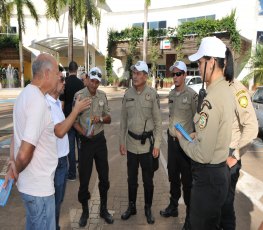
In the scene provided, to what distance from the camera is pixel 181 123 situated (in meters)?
3.52

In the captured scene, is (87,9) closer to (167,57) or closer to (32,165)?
(167,57)

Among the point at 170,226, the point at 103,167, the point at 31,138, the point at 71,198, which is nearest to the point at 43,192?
the point at 31,138

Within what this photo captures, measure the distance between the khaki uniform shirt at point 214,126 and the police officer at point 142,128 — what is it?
1.47 m

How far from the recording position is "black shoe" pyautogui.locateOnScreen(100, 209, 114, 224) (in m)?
3.58

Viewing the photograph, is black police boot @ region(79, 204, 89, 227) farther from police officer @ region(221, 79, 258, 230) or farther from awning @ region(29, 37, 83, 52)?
awning @ region(29, 37, 83, 52)

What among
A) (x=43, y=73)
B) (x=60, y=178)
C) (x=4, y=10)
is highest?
(x=4, y=10)

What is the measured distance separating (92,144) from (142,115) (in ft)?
2.45

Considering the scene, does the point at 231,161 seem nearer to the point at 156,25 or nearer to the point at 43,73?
the point at 43,73

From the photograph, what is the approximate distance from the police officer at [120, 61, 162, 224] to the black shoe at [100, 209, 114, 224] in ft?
0.55

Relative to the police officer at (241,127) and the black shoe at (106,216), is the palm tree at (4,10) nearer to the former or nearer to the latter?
the black shoe at (106,216)

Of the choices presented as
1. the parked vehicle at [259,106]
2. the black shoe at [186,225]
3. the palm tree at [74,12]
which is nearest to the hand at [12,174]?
the black shoe at [186,225]

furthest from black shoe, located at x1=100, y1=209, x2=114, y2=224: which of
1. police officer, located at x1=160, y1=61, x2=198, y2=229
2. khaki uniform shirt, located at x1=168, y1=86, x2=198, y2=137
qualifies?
khaki uniform shirt, located at x1=168, y1=86, x2=198, y2=137

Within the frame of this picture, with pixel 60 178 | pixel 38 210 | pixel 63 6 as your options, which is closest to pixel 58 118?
pixel 60 178

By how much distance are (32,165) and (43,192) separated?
229 millimetres
